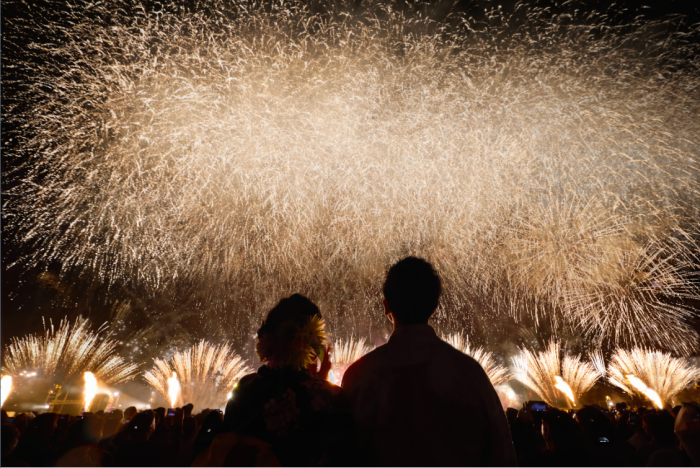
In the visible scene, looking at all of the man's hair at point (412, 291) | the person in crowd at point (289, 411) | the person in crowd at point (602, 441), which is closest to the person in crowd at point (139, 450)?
the person in crowd at point (289, 411)

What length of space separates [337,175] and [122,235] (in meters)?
5.47

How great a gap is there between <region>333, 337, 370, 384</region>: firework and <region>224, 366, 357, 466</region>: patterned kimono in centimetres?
1206

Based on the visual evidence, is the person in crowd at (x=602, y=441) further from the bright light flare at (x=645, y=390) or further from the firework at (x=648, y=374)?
the firework at (x=648, y=374)

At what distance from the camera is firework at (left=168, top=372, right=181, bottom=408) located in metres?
15.9

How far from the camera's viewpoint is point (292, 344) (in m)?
2.26

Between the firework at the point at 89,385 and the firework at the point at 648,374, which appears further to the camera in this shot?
the firework at the point at 89,385

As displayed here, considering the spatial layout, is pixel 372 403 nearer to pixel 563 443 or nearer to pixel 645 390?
pixel 563 443

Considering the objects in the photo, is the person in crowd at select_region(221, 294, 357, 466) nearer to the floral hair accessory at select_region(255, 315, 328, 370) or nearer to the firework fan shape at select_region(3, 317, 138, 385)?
the floral hair accessory at select_region(255, 315, 328, 370)

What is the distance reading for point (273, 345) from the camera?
227 cm

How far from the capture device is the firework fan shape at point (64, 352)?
749 inches

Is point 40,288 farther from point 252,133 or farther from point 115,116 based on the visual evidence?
point 252,133

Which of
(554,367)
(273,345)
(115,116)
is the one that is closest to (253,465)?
(273,345)

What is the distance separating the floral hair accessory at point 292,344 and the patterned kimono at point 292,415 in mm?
57

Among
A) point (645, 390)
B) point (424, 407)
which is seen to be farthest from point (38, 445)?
point (645, 390)
